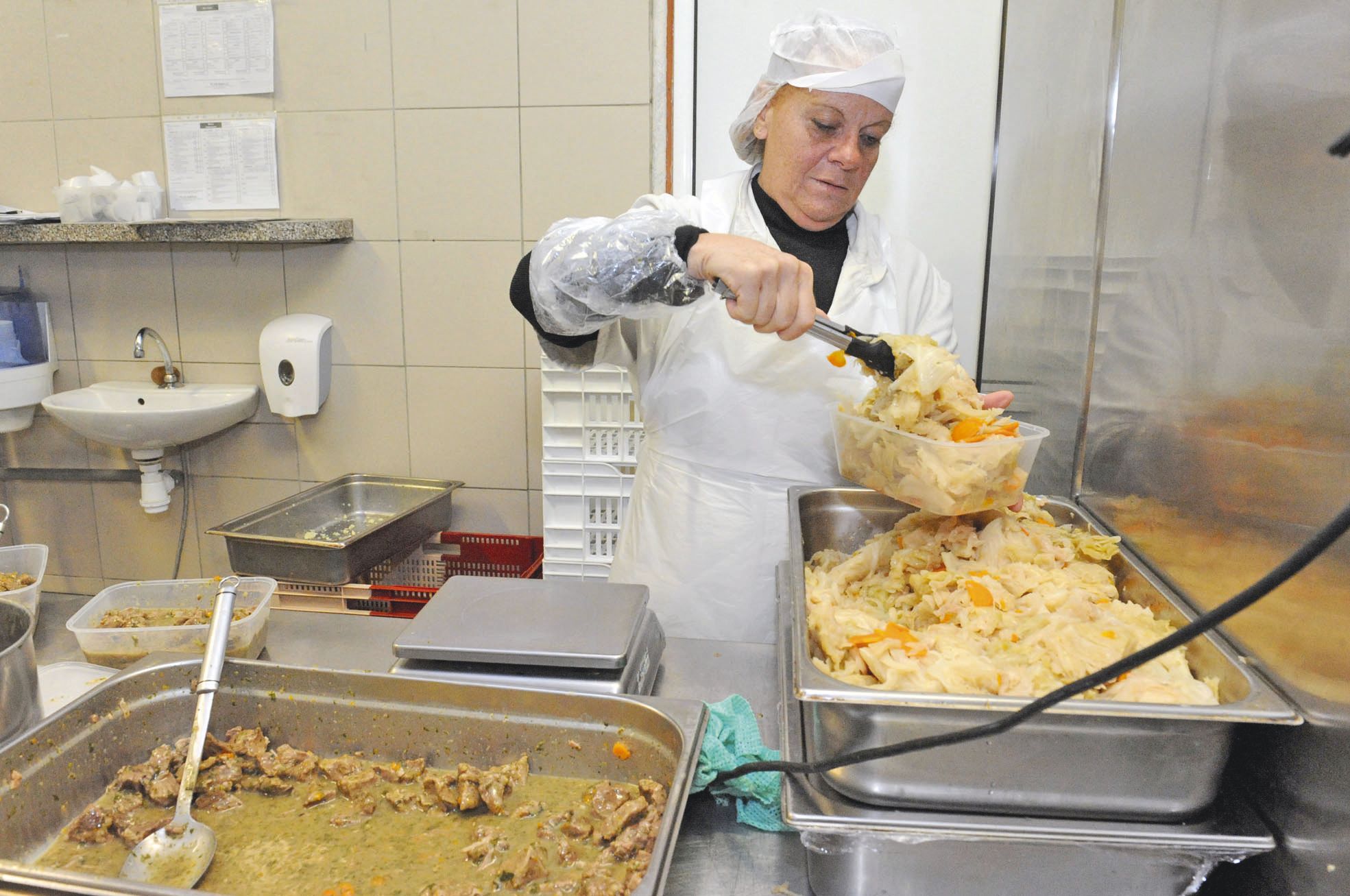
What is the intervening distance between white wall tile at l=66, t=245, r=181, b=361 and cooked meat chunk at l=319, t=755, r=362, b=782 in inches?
109

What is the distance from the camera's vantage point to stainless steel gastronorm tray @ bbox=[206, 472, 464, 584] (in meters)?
2.60

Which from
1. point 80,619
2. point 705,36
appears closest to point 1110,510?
point 80,619

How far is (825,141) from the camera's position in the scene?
1.80m

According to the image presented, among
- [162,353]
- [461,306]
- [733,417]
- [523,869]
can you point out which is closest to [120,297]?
[162,353]

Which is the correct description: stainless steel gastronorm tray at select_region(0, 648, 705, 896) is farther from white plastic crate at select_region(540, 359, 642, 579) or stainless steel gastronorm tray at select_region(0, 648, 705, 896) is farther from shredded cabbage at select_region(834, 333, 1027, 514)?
white plastic crate at select_region(540, 359, 642, 579)

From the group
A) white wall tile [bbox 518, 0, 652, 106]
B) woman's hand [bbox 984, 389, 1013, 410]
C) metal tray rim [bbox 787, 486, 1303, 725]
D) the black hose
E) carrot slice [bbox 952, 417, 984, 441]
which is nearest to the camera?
the black hose

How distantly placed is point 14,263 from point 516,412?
82.0 inches

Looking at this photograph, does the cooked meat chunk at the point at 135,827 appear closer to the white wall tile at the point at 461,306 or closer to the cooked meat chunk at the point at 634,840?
the cooked meat chunk at the point at 634,840

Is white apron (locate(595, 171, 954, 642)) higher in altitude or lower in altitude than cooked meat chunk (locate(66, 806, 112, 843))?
higher

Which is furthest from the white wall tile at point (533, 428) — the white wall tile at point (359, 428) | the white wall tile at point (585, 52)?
the white wall tile at point (585, 52)

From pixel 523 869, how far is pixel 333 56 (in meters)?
2.97

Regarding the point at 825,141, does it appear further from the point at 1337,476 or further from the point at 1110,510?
the point at 1337,476

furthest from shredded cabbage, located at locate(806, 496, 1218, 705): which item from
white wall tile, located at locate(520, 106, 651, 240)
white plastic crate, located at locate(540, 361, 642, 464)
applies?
white wall tile, located at locate(520, 106, 651, 240)

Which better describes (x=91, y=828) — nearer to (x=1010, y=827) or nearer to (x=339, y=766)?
(x=339, y=766)
